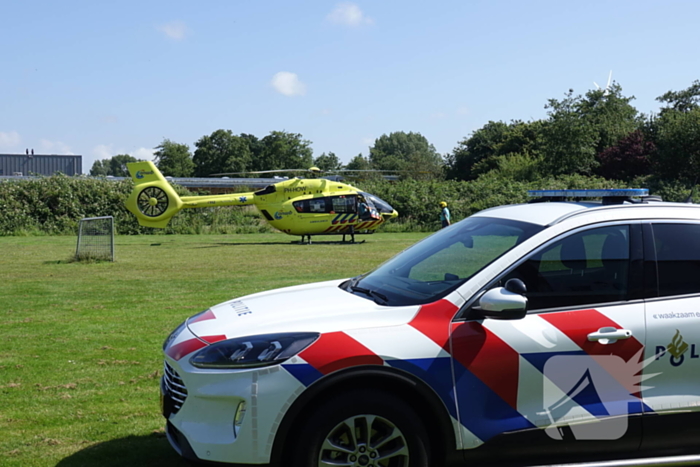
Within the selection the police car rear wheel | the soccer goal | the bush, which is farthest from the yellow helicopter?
the police car rear wheel

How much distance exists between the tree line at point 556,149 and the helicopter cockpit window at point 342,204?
8.36 m

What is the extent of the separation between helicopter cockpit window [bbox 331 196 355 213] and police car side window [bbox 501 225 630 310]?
28534 mm

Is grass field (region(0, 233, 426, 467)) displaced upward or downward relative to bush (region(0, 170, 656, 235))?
downward

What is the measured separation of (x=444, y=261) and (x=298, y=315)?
131cm

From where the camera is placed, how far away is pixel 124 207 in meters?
41.6

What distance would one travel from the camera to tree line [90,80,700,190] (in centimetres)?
6162

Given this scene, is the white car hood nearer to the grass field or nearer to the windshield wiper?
the windshield wiper

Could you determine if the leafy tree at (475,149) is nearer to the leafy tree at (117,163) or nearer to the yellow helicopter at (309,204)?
the yellow helicopter at (309,204)

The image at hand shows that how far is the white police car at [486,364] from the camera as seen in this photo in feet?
11.5

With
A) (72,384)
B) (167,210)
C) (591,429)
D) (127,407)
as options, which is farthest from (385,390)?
(167,210)

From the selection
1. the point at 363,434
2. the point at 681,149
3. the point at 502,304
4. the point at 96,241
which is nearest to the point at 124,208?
the point at 96,241

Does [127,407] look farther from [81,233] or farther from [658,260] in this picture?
[81,233]

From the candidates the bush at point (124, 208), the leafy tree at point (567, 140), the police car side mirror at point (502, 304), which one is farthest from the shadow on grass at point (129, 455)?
the leafy tree at point (567, 140)

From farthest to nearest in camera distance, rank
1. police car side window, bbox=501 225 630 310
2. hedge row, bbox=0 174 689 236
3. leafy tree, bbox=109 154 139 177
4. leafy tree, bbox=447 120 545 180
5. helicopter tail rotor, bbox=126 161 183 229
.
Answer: leafy tree, bbox=109 154 139 177
leafy tree, bbox=447 120 545 180
hedge row, bbox=0 174 689 236
helicopter tail rotor, bbox=126 161 183 229
police car side window, bbox=501 225 630 310
